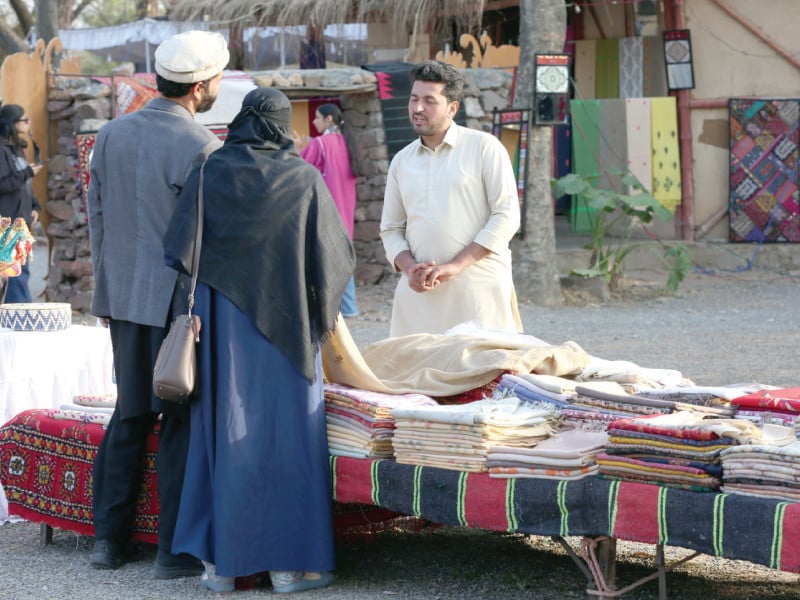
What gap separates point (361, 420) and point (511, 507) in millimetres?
630

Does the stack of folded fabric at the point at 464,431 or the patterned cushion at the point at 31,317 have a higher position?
the patterned cushion at the point at 31,317

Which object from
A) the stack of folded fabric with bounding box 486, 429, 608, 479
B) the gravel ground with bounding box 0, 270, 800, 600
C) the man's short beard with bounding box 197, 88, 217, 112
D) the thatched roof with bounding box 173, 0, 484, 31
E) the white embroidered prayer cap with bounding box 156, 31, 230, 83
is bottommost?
the gravel ground with bounding box 0, 270, 800, 600

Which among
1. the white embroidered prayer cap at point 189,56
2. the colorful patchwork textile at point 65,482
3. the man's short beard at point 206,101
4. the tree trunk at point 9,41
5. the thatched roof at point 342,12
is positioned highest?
the tree trunk at point 9,41

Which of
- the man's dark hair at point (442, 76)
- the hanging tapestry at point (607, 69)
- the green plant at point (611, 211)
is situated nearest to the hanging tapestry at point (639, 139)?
the green plant at point (611, 211)

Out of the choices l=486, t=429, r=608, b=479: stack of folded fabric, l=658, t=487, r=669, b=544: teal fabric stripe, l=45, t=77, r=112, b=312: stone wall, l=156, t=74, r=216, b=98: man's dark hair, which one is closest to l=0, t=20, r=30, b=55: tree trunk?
l=45, t=77, r=112, b=312: stone wall

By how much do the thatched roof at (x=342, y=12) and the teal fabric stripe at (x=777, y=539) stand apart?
1008cm

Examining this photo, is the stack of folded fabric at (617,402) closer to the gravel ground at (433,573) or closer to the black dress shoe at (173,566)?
the gravel ground at (433,573)

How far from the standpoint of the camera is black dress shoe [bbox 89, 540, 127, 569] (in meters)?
4.46

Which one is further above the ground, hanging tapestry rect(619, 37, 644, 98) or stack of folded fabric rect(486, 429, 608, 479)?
hanging tapestry rect(619, 37, 644, 98)

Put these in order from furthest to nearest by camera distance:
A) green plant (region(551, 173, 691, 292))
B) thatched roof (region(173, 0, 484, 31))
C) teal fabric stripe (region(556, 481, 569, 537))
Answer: thatched roof (region(173, 0, 484, 31)) < green plant (region(551, 173, 691, 292)) < teal fabric stripe (region(556, 481, 569, 537))

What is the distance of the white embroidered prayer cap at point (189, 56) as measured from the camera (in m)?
4.30

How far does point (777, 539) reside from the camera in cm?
325

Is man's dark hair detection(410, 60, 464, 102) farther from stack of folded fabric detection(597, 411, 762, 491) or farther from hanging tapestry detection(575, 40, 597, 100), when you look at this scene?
hanging tapestry detection(575, 40, 597, 100)

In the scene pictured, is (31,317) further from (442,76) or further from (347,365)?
(442,76)
